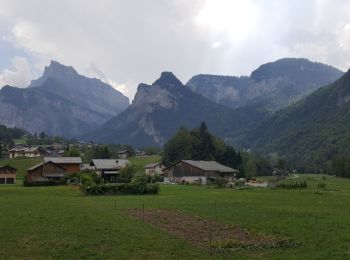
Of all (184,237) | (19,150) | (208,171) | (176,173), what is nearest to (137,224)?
(184,237)

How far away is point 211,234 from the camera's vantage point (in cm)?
2425

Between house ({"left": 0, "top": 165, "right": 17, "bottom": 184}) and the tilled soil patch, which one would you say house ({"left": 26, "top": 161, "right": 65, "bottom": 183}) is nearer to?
house ({"left": 0, "top": 165, "right": 17, "bottom": 184})

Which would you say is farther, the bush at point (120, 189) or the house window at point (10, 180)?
the house window at point (10, 180)

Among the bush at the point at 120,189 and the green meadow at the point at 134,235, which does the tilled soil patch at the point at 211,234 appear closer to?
the green meadow at the point at 134,235

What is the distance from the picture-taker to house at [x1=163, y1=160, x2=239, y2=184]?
110875 millimetres

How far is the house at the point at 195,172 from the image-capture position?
11088 centimetres

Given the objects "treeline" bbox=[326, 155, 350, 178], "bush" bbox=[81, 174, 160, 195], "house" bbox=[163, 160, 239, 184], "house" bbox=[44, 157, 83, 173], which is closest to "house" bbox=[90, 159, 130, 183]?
"house" bbox=[44, 157, 83, 173]

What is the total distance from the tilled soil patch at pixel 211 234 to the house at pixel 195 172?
76.3m

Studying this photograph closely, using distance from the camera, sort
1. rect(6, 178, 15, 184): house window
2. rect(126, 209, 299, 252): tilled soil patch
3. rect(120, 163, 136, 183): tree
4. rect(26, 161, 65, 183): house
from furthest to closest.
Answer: rect(6, 178, 15, 184): house window
rect(26, 161, 65, 183): house
rect(120, 163, 136, 183): tree
rect(126, 209, 299, 252): tilled soil patch

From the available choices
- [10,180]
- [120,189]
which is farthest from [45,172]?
[120,189]

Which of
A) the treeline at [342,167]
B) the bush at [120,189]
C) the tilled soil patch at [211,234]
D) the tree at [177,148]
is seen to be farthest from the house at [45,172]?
the treeline at [342,167]

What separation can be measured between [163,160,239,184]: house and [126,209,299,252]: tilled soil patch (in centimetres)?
7634

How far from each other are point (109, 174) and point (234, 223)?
91093mm

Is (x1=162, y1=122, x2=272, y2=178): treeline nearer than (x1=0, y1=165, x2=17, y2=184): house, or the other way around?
(x1=0, y1=165, x2=17, y2=184): house
